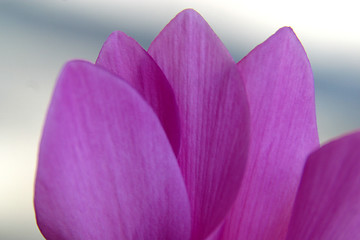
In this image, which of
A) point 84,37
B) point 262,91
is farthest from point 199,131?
point 84,37

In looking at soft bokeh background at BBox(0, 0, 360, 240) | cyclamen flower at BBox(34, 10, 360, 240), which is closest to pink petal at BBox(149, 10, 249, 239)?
cyclamen flower at BBox(34, 10, 360, 240)

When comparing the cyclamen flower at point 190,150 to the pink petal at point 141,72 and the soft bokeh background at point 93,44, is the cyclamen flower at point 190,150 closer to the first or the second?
the pink petal at point 141,72

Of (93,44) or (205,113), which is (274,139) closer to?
(205,113)

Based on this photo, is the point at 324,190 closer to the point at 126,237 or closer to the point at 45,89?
the point at 126,237

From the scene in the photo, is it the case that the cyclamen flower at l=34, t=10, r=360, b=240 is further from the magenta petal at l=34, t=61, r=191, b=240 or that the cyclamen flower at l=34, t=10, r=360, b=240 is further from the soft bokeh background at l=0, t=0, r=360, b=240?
the soft bokeh background at l=0, t=0, r=360, b=240

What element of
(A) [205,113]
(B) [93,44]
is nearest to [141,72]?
(A) [205,113]
